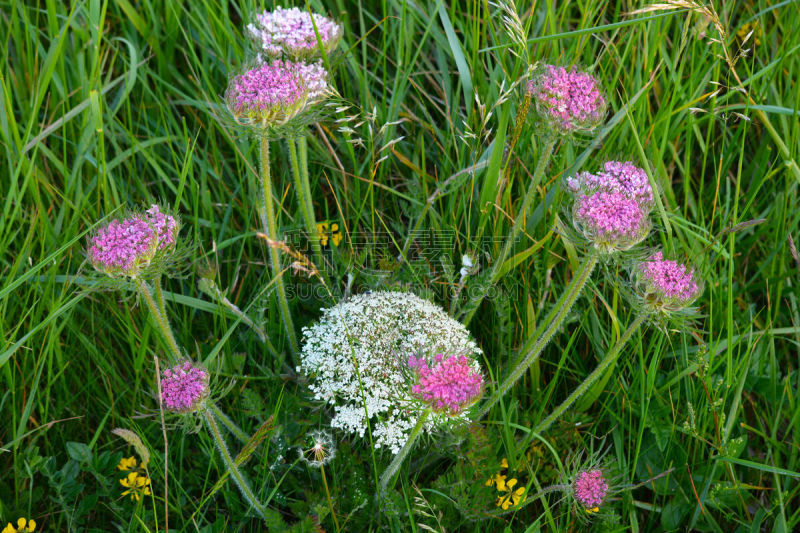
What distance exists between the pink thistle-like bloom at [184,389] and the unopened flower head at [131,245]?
0.38m

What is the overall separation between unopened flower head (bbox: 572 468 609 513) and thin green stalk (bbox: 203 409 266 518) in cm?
118

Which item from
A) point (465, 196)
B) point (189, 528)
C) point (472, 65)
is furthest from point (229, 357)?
point (472, 65)

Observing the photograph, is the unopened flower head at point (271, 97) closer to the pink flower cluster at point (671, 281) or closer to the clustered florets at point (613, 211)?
the clustered florets at point (613, 211)

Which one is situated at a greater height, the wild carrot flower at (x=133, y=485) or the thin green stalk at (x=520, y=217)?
the thin green stalk at (x=520, y=217)

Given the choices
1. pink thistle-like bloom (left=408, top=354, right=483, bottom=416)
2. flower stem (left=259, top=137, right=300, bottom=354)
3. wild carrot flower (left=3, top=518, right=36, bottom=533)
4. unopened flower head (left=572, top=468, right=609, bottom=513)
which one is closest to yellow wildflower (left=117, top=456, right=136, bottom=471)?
wild carrot flower (left=3, top=518, right=36, bottom=533)

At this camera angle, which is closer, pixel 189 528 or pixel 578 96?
pixel 578 96

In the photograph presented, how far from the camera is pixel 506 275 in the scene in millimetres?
3021

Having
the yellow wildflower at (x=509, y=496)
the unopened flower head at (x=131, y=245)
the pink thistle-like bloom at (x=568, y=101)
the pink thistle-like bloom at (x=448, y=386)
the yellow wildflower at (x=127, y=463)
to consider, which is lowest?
the yellow wildflower at (x=509, y=496)

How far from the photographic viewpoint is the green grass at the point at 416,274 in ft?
8.64

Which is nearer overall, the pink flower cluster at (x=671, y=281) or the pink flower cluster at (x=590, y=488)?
the pink flower cluster at (x=671, y=281)

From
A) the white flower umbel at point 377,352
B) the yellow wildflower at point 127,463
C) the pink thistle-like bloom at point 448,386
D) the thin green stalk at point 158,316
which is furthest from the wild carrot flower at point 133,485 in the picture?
the pink thistle-like bloom at point 448,386

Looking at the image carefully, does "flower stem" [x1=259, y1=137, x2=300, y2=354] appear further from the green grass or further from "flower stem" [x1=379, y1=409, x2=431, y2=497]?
"flower stem" [x1=379, y1=409, x2=431, y2=497]

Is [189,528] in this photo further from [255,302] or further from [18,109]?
[18,109]

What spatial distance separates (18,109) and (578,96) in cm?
290
